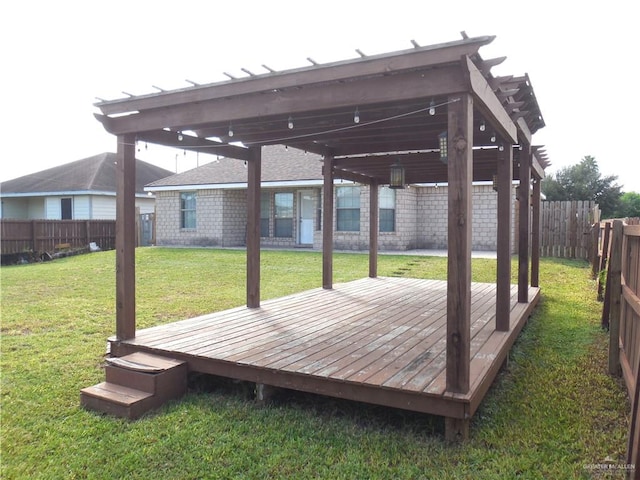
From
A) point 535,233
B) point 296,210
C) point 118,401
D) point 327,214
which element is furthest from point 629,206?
point 118,401

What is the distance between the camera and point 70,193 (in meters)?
20.5

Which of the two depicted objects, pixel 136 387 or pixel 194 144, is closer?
pixel 136 387

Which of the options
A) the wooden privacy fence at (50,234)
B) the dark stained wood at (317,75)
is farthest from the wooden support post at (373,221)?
the wooden privacy fence at (50,234)

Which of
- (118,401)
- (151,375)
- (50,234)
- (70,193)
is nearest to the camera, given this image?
(118,401)

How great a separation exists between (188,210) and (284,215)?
384 cm

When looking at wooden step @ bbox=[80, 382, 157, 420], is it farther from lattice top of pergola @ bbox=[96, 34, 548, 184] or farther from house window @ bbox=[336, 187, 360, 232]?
house window @ bbox=[336, 187, 360, 232]

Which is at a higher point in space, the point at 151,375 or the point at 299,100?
the point at 299,100

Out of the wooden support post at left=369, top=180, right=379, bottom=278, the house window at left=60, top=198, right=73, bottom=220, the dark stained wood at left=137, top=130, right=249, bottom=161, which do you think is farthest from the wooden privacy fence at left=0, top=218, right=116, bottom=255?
the dark stained wood at left=137, top=130, right=249, bottom=161

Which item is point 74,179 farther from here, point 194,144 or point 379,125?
point 379,125

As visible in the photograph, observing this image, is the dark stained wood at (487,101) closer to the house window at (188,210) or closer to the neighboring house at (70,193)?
the house window at (188,210)

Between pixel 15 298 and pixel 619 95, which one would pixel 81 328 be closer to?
pixel 15 298

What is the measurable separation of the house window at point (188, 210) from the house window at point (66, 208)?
264 inches

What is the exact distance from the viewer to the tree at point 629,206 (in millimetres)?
24625

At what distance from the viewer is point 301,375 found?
11.3 feet
